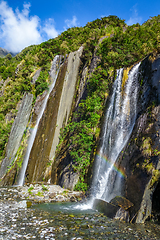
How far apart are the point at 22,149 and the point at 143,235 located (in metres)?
13.6

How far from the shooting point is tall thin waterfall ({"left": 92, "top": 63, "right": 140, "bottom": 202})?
763 cm

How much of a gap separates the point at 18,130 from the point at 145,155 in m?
15.8

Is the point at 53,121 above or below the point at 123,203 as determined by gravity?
above

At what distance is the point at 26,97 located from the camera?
20.4m

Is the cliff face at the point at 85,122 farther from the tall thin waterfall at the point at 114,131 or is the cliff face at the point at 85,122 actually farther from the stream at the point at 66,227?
the stream at the point at 66,227

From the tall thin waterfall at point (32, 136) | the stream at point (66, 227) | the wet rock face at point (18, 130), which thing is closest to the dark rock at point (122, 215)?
the stream at point (66, 227)

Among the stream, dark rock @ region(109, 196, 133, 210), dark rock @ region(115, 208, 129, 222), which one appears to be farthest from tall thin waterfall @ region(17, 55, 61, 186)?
dark rock @ region(115, 208, 129, 222)

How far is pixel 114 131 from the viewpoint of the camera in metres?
8.84

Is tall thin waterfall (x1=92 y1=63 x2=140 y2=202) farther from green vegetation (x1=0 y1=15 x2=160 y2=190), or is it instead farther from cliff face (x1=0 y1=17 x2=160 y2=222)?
green vegetation (x1=0 y1=15 x2=160 y2=190)

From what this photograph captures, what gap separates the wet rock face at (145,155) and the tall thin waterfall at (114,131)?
0.94 m

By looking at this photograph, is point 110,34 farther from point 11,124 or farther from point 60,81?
point 11,124

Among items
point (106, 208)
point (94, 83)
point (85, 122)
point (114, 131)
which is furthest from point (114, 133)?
point (94, 83)

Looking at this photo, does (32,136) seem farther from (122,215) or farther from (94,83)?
(122,215)

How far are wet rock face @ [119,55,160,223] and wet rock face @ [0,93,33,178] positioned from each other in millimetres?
13509
